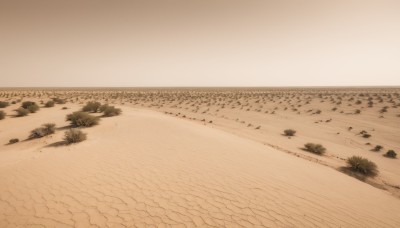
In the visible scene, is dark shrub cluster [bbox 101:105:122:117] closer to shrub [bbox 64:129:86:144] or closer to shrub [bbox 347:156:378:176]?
shrub [bbox 64:129:86:144]

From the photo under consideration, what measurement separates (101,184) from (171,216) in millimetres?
2477

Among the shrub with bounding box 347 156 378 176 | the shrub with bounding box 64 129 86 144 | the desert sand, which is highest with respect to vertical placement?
the shrub with bounding box 64 129 86 144

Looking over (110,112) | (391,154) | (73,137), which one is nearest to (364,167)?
(391,154)

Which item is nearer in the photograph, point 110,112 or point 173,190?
point 173,190

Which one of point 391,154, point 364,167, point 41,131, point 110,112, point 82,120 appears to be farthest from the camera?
point 110,112

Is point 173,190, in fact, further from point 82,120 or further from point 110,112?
point 110,112

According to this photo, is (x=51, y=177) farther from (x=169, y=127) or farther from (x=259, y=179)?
(x=169, y=127)

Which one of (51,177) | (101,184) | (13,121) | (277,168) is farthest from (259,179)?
(13,121)

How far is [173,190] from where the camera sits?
5723 mm

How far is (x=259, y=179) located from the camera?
6.88 metres

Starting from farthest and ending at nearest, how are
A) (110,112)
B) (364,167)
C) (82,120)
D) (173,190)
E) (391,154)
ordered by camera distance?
(110,112) → (82,120) → (391,154) → (364,167) → (173,190)

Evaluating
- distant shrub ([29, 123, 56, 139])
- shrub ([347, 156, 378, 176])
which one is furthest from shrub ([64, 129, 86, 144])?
shrub ([347, 156, 378, 176])

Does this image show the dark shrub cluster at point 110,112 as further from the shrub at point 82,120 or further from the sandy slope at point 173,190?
the sandy slope at point 173,190

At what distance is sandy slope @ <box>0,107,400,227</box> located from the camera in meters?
4.62
